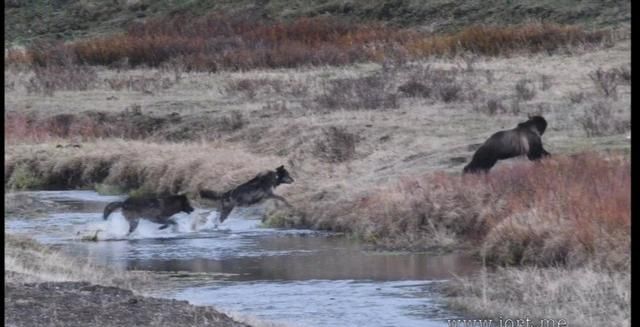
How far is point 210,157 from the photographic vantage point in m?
23.3

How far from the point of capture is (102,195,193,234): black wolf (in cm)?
1964

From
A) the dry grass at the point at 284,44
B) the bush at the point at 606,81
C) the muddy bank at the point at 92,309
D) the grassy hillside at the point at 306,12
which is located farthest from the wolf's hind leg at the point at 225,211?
the grassy hillside at the point at 306,12

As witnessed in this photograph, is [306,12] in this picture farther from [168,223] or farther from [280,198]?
[168,223]

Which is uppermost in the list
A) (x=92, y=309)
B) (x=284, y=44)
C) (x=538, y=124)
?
(x=284, y=44)

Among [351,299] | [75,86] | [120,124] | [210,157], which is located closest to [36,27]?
[75,86]

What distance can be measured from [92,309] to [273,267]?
4.67 metres

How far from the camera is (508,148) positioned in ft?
63.1

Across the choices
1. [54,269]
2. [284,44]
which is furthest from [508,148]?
[284,44]

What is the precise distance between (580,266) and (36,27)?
124 feet

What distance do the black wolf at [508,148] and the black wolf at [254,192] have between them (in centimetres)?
257

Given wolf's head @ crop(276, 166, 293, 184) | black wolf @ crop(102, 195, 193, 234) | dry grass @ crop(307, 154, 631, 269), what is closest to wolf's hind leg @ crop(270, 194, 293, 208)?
wolf's head @ crop(276, 166, 293, 184)

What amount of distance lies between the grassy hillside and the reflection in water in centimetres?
1962

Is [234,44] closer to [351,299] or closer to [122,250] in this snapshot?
[122,250]

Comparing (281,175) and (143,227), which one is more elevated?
(281,175)
